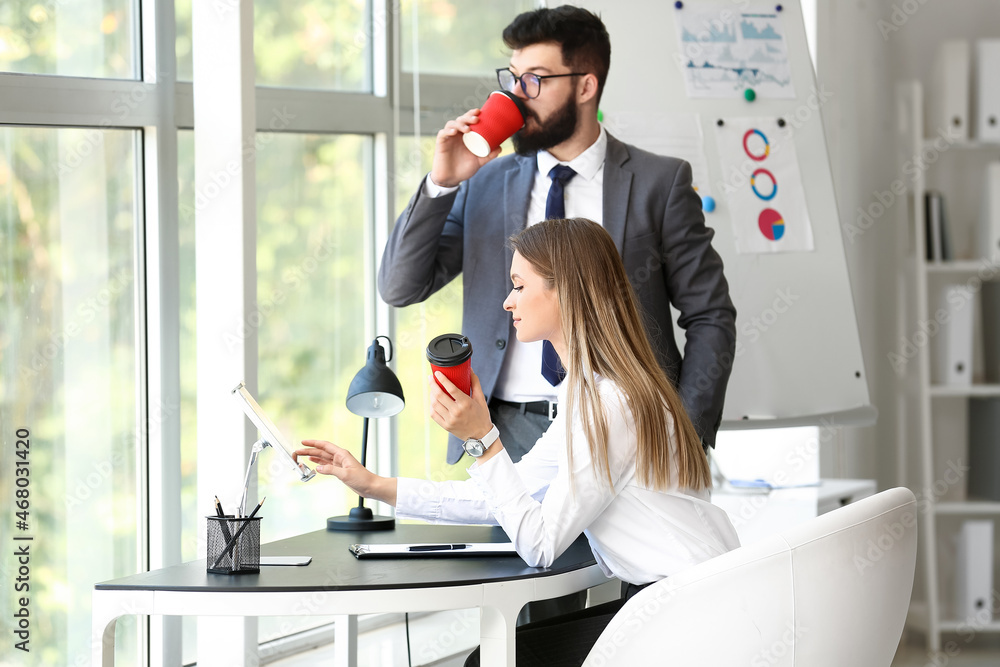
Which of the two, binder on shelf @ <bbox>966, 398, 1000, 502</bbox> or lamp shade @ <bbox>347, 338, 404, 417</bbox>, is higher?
lamp shade @ <bbox>347, 338, 404, 417</bbox>

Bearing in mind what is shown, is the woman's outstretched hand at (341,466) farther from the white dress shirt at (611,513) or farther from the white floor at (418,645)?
the white floor at (418,645)

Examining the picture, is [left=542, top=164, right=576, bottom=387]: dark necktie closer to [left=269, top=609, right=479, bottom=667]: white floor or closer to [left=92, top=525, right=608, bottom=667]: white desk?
[left=92, top=525, right=608, bottom=667]: white desk

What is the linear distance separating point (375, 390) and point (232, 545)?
377 mm

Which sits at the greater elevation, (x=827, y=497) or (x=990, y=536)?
(x=827, y=497)

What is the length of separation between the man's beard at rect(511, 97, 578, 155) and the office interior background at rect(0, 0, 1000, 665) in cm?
61

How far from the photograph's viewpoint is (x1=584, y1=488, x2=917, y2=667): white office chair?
136 cm

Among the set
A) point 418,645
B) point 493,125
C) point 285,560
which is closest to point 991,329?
point 418,645

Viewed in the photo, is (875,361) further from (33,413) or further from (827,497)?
(33,413)

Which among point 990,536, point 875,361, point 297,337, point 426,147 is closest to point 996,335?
point 875,361

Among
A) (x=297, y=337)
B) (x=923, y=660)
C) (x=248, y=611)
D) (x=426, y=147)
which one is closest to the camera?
(x=248, y=611)

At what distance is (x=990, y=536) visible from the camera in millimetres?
3652

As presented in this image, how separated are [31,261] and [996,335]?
129 inches

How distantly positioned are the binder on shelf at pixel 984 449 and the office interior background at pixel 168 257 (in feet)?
6.36

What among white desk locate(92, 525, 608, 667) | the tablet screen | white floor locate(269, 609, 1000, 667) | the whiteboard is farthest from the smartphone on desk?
the whiteboard
